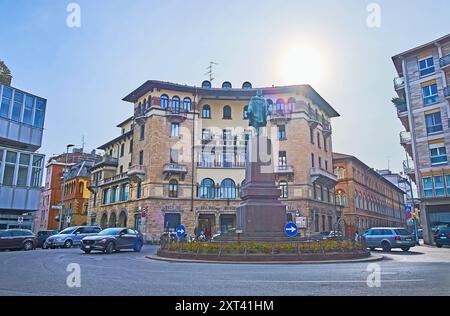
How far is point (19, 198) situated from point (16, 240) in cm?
647

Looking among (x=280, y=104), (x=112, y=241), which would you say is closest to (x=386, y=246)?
(x=112, y=241)

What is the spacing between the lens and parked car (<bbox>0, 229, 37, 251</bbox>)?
73.6ft

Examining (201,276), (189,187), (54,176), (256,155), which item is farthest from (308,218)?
(54,176)

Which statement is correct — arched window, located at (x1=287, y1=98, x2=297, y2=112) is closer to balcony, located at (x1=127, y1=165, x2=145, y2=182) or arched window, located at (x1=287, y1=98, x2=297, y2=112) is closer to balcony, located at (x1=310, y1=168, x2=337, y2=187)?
balcony, located at (x1=310, y1=168, x2=337, y2=187)

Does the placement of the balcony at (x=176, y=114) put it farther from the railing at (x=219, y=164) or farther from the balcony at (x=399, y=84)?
the balcony at (x=399, y=84)

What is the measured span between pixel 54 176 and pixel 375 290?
69.9m

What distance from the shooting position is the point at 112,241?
773 inches

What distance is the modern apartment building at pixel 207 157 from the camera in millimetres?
39062

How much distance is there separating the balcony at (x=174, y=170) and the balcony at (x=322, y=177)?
47.4ft

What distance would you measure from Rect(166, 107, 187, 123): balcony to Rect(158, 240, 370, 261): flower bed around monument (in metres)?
26.9

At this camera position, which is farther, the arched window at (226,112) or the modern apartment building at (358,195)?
the modern apartment building at (358,195)

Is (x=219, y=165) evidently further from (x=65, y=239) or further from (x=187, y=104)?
(x=65, y=239)

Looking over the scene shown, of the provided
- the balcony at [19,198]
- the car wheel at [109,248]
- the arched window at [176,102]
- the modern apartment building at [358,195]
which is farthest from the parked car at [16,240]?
the modern apartment building at [358,195]

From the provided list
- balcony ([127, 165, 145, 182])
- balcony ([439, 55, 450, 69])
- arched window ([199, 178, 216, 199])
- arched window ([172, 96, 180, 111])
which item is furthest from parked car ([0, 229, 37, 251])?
balcony ([439, 55, 450, 69])
